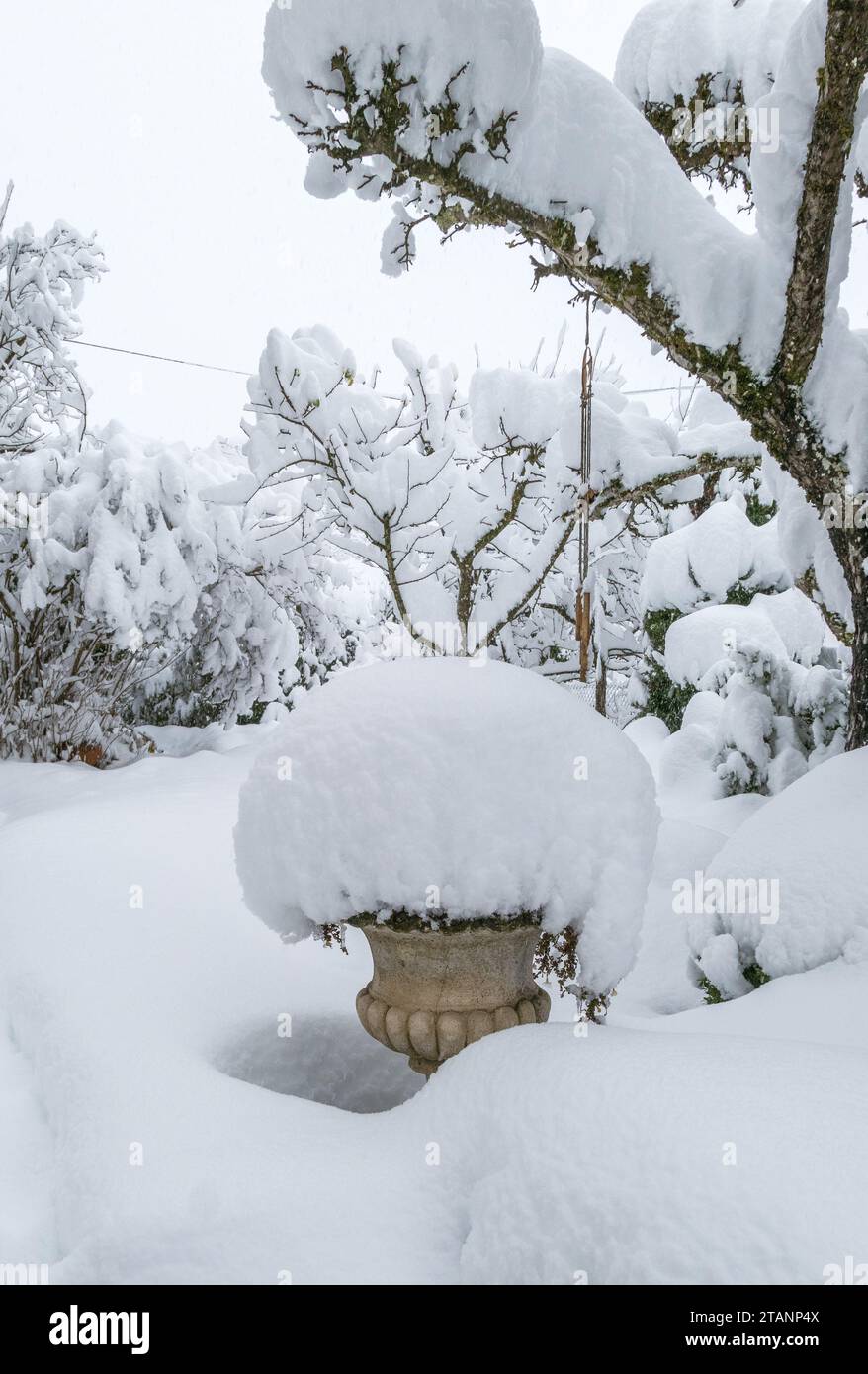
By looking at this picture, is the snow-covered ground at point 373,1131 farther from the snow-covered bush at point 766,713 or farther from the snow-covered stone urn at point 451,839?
the snow-covered bush at point 766,713

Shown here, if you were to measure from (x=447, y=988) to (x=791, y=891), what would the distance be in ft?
4.77

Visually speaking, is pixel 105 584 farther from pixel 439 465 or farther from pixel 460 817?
pixel 460 817

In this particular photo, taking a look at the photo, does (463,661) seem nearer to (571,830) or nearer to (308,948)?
(571,830)

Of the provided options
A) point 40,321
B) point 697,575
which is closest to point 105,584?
point 40,321

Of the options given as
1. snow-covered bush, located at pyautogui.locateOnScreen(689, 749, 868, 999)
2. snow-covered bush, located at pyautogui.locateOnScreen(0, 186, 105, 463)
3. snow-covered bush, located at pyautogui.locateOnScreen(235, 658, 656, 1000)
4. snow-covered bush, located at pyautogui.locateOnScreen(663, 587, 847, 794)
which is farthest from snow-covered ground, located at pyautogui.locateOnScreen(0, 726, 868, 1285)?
snow-covered bush, located at pyautogui.locateOnScreen(0, 186, 105, 463)

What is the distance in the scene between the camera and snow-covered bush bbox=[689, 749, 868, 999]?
2996 mm

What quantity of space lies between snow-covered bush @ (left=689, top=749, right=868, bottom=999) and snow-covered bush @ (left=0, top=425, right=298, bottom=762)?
5.17 m

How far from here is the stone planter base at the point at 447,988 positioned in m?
2.32

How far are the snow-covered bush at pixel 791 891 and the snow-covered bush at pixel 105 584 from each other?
5.17m

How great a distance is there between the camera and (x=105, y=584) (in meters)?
7.40

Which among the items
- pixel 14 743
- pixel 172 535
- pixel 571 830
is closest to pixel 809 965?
pixel 571 830

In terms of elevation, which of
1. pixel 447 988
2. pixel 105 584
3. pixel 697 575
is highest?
pixel 697 575

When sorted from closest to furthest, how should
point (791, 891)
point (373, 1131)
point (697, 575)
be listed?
point (373, 1131), point (791, 891), point (697, 575)
